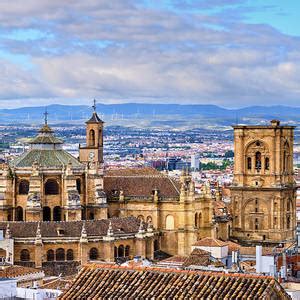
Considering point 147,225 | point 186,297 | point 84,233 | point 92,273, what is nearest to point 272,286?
point 186,297

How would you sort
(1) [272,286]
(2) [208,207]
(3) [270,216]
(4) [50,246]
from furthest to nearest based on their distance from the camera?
(3) [270,216]
(2) [208,207]
(4) [50,246]
(1) [272,286]

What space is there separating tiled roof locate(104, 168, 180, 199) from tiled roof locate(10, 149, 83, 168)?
13.7 feet

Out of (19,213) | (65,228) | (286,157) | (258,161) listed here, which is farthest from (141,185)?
(286,157)

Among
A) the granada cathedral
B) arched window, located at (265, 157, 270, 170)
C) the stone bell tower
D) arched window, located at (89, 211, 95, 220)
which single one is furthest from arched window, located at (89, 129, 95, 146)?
arched window, located at (89, 211, 95, 220)

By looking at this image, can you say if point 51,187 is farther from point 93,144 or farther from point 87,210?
point 93,144

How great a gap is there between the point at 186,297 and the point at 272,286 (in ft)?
6.74

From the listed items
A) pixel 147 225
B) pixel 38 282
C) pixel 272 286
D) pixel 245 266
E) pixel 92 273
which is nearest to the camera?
pixel 272 286

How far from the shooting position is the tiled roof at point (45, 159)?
8162 centimetres

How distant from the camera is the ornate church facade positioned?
73562mm

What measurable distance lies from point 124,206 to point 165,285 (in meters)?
58.3

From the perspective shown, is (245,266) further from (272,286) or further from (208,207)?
(272,286)

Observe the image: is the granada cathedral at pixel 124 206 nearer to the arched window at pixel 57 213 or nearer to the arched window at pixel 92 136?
the arched window at pixel 57 213

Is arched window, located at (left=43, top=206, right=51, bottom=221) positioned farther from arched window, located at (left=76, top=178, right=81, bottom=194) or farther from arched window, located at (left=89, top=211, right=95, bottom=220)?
arched window, located at (left=89, top=211, right=95, bottom=220)

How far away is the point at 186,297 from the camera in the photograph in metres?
26.5
